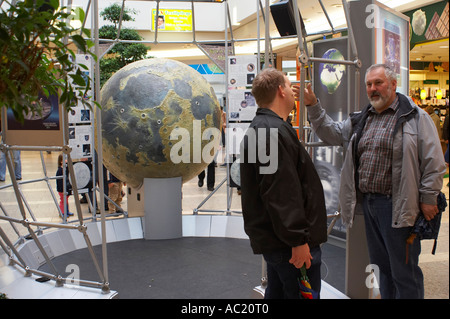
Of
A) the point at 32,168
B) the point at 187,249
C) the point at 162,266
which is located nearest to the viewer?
the point at 162,266

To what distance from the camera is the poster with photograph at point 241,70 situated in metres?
6.43

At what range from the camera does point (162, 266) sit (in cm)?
460

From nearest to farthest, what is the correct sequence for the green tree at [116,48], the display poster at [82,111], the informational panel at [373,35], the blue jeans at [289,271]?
the blue jeans at [289,271] → the informational panel at [373,35] → the display poster at [82,111] → the green tree at [116,48]

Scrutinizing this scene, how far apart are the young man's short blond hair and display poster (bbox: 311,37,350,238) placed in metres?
2.72

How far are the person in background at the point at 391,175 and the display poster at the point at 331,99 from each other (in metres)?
2.17

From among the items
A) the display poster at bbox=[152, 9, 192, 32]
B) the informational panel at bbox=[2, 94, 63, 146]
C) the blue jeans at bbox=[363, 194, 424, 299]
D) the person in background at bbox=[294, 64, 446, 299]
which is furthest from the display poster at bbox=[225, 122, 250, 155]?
the display poster at bbox=[152, 9, 192, 32]

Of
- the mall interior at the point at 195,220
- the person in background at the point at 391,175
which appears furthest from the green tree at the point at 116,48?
the person in background at the point at 391,175

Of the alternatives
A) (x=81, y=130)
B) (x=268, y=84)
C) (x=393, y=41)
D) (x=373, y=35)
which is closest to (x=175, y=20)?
(x=81, y=130)

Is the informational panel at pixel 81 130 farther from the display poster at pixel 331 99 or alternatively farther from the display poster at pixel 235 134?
the display poster at pixel 331 99

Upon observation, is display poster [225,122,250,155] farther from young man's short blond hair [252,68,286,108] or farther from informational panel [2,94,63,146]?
young man's short blond hair [252,68,286,108]

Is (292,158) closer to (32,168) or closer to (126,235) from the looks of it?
(126,235)

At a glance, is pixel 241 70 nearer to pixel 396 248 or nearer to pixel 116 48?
pixel 116 48
